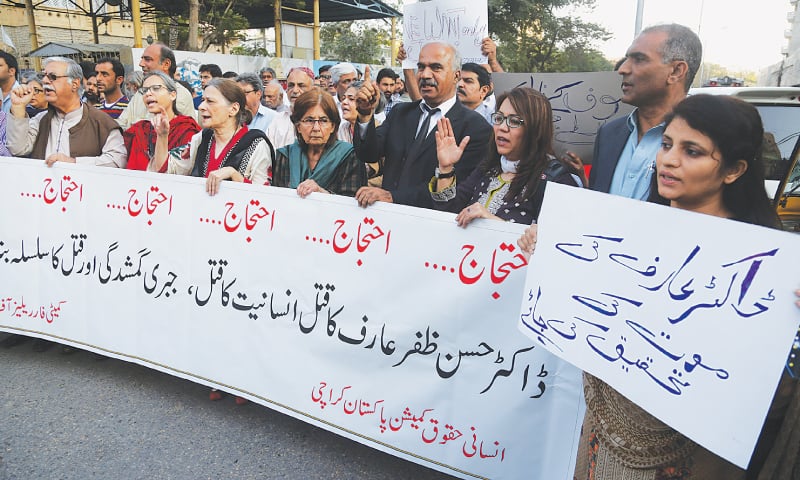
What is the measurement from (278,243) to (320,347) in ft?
1.70

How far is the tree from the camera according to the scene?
852 inches

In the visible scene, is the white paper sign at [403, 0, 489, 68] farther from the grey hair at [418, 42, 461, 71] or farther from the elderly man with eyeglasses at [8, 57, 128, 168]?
the elderly man with eyeglasses at [8, 57, 128, 168]

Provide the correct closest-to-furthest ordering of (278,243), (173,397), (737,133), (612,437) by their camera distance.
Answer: (737,133) → (612,437) → (278,243) → (173,397)

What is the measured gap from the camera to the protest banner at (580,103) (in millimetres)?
3150

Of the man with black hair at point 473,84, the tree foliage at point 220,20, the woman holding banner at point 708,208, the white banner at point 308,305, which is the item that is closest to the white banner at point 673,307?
the woman holding banner at point 708,208

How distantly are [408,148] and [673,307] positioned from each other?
6.72 feet

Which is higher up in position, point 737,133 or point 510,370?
point 737,133

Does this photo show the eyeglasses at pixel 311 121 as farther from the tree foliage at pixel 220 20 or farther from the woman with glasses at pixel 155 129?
the tree foliage at pixel 220 20

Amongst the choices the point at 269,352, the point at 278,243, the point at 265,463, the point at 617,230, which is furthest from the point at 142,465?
the point at 617,230

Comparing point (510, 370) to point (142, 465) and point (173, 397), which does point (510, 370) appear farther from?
point (173, 397)

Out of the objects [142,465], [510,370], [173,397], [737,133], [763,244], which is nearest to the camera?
[763,244]

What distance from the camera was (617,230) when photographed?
1.41 metres

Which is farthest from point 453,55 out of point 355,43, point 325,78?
point 355,43

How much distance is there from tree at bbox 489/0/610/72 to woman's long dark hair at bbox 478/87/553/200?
66.2 ft
